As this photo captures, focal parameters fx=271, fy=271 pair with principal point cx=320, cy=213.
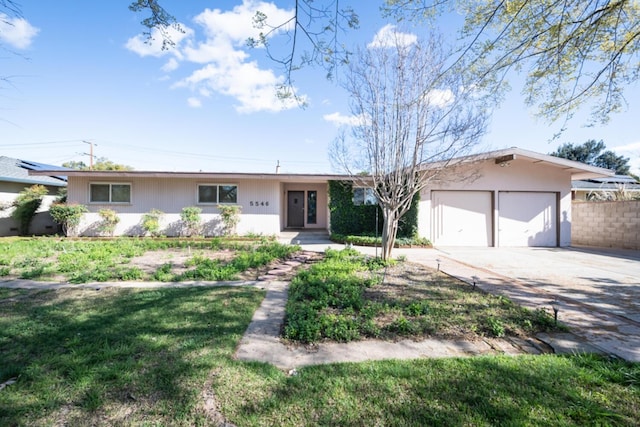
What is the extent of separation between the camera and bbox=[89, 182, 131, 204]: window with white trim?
11516 mm

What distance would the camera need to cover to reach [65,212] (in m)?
10.7

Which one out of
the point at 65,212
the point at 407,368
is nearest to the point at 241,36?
the point at 407,368

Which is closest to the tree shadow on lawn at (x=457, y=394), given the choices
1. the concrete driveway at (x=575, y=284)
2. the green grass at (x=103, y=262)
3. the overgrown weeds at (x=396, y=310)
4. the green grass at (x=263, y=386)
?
the green grass at (x=263, y=386)

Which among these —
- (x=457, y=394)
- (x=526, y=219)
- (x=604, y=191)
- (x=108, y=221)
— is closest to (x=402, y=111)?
(x=457, y=394)

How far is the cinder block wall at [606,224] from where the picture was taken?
9570 mm

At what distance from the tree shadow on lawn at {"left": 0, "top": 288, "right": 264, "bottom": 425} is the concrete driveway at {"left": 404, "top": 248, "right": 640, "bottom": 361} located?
3858mm

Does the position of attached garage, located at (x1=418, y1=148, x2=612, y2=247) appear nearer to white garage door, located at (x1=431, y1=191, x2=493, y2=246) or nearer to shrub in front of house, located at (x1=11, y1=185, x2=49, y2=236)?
white garage door, located at (x1=431, y1=191, x2=493, y2=246)

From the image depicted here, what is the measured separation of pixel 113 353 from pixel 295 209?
496 inches

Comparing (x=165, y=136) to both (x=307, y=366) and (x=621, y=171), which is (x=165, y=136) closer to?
(x=307, y=366)

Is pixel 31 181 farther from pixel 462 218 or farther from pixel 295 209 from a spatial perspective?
pixel 462 218

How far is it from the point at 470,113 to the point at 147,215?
11.9 metres

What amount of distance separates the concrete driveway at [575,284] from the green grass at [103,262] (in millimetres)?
4714

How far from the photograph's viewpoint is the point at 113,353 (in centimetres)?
244

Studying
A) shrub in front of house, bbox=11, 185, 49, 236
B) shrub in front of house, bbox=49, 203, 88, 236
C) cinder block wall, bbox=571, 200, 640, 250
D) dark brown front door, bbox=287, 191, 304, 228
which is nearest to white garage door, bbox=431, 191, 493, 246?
cinder block wall, bbox=571, 200, 640, 250
